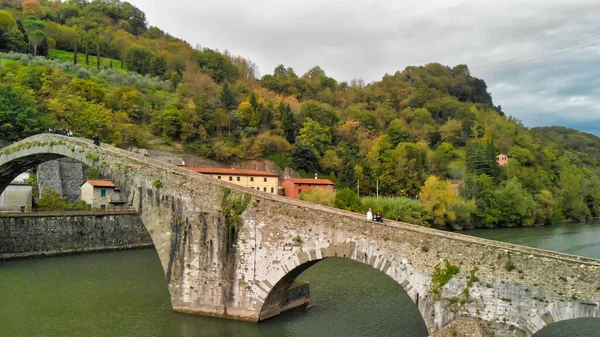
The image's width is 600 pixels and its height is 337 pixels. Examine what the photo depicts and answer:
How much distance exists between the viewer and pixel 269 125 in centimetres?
6744

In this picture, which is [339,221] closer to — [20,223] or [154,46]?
[20,223]

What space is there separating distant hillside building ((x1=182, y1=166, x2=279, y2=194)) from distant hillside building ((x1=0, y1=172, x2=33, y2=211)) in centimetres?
1528

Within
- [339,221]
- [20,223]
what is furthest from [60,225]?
[339,221]

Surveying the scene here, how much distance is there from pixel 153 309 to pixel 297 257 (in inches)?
266

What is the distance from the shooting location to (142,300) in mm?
18688

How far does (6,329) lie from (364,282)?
50.2ft

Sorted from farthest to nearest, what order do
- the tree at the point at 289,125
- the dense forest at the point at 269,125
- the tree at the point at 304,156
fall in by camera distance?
the tree at the point at 289,125 < the tree at the point at 304,156 < the dense forest at the point at 269,125

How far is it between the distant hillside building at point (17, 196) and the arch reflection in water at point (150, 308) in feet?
34.2

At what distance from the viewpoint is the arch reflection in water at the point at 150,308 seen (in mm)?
15273

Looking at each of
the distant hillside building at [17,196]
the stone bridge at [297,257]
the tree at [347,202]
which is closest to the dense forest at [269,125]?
the tree at [347,202]

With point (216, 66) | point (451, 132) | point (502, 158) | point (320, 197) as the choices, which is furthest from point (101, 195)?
point (451, 132)

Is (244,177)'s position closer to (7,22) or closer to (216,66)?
(216,66)

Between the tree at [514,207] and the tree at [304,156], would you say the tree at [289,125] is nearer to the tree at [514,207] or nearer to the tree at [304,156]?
the tree at [304,156]

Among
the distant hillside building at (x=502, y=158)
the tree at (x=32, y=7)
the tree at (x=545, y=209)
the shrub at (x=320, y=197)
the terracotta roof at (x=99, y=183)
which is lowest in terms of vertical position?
the tree at (x=545, y=209)
